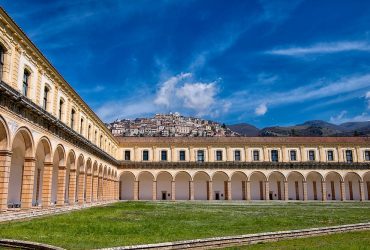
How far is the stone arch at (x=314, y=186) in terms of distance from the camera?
56.3 m

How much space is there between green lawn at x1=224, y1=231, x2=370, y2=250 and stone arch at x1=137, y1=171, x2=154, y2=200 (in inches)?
1838

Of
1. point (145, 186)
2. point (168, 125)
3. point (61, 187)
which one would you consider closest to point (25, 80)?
point (61, 187)

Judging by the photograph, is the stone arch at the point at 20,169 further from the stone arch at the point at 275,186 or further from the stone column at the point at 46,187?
the stone arch at the point at 275,186

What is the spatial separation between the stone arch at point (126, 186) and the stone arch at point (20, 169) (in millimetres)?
32055

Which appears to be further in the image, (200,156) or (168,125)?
(168,125)

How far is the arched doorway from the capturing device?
188 feet

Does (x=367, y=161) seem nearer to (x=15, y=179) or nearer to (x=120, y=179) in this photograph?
(x=120, y=179)

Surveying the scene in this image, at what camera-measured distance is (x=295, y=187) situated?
57.2 m

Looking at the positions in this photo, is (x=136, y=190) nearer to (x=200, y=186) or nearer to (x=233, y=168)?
(x=200, y=186)

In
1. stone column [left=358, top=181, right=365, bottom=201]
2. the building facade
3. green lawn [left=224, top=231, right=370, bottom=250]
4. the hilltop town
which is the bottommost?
green lawn [left=224, top=231, right=370, bottom=250]

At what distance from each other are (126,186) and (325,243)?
49465 mm

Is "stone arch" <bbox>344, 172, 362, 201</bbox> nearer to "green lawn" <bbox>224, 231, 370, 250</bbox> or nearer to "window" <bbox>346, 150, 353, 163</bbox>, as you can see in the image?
"window" <bbox>346, 150, 353, 163</bbox>

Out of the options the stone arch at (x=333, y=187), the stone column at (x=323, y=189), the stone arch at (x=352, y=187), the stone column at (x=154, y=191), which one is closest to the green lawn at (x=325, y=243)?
the stone column at (x=154, y=191)

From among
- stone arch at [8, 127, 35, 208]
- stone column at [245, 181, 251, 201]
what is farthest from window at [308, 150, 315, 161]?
stone arch at [8, 127, 35, 208]
